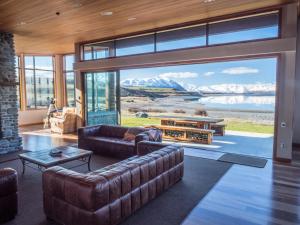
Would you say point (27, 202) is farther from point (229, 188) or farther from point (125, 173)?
point (229, 188)

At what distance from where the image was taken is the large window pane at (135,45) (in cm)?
669

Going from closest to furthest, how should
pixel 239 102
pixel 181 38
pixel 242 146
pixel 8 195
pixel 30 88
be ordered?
pixel 8 195
pixel 181 38
pixel 242 146
pixel 30 88
pixel 239 102

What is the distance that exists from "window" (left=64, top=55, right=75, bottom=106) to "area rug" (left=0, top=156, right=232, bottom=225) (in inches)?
266

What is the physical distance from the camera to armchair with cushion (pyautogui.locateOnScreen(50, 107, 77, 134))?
28.8 ft

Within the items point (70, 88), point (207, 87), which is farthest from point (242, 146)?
point (70, 88)

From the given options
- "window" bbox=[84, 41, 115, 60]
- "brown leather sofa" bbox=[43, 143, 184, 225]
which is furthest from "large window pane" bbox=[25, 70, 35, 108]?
"brown leather sofa" bbox=[43, 143, 184, 225]

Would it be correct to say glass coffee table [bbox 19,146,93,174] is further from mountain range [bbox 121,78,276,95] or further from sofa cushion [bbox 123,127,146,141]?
mountain range [bbox 121,78,276,95]

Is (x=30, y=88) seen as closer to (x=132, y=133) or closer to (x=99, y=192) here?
(x=132, y=133)

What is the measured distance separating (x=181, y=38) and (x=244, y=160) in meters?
3.46

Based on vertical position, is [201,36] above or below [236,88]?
above

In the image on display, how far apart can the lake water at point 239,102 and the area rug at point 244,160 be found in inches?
242

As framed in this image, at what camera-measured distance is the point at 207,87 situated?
1194 centimetres

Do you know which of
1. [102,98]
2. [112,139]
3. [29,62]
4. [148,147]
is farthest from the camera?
[29,62]

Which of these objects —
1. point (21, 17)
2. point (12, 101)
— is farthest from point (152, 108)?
point (21, 17)
